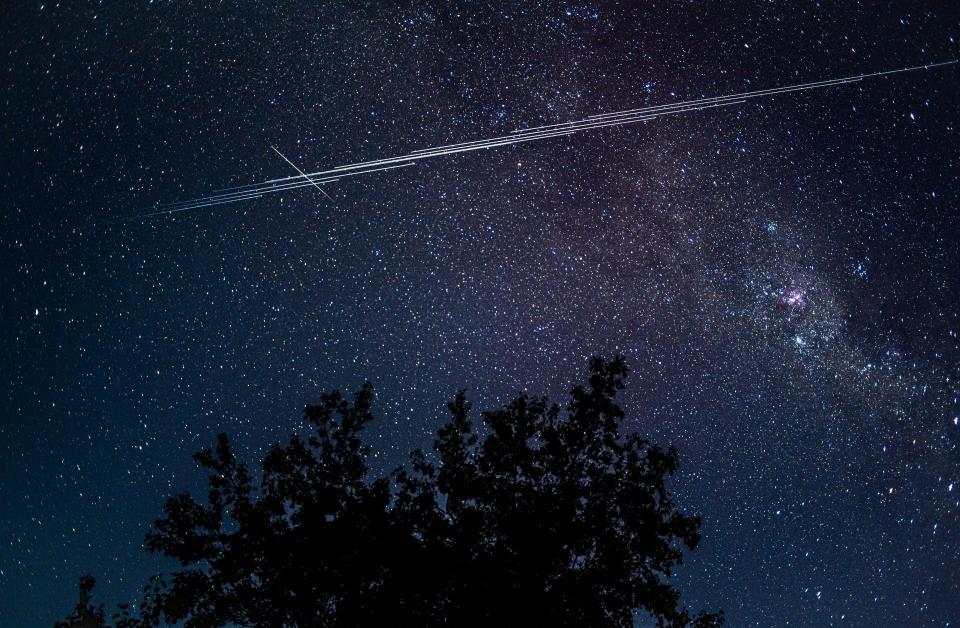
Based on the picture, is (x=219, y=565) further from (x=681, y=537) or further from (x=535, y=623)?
(x=681, y=537)

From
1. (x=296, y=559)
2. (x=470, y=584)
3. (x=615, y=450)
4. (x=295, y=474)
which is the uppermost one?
(x=295, y=474)

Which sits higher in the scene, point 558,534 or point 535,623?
point 558,534

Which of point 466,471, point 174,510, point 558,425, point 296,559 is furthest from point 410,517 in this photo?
point 174,510

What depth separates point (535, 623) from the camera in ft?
29.4

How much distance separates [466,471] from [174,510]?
4.76 meters

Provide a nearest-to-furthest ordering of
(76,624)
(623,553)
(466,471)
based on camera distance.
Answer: (623,553)
(466,471)
(76,624)

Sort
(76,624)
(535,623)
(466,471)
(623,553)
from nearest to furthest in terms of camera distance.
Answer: (535,623) < (623,553) < (466,471) < (76,624)

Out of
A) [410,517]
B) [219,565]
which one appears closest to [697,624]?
[410,517]

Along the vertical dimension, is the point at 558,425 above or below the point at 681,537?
above

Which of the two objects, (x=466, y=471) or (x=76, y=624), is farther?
(x=76, y=624)

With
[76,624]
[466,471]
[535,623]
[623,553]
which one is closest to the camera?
[535,623]

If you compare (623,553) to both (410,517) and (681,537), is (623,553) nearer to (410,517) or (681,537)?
(681,537)

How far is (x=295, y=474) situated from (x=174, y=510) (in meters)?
1.98

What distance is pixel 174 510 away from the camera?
10.8 meters
